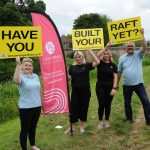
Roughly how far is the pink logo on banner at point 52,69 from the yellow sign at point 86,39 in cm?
43

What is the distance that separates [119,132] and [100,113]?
632mm

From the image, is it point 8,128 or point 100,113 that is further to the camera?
point 8,128

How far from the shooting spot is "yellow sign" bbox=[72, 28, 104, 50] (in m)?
9.48

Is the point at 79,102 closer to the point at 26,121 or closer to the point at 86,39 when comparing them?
the point at 86,39

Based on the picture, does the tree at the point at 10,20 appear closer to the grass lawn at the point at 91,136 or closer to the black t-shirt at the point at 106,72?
the grass lawn at the point at 91,136

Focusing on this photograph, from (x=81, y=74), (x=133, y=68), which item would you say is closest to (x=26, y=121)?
(x=81, y=74)

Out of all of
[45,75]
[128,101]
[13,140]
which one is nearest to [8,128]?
[13,140]

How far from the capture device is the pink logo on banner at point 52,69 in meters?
9.09

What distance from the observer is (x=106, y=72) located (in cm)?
931

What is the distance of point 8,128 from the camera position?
1094 cm

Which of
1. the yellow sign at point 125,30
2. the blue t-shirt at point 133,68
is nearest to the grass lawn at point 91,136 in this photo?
the blue t-shirt at point 133,68

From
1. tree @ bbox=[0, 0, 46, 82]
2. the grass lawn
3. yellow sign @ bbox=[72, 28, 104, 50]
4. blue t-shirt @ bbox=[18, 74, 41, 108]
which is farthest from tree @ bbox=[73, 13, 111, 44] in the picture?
blue t-shirt @ bbox=[18, 74, 41, 108]

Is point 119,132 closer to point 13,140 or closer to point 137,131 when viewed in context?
→ point 137,131

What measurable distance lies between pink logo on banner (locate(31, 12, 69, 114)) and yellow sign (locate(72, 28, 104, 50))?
43cm
